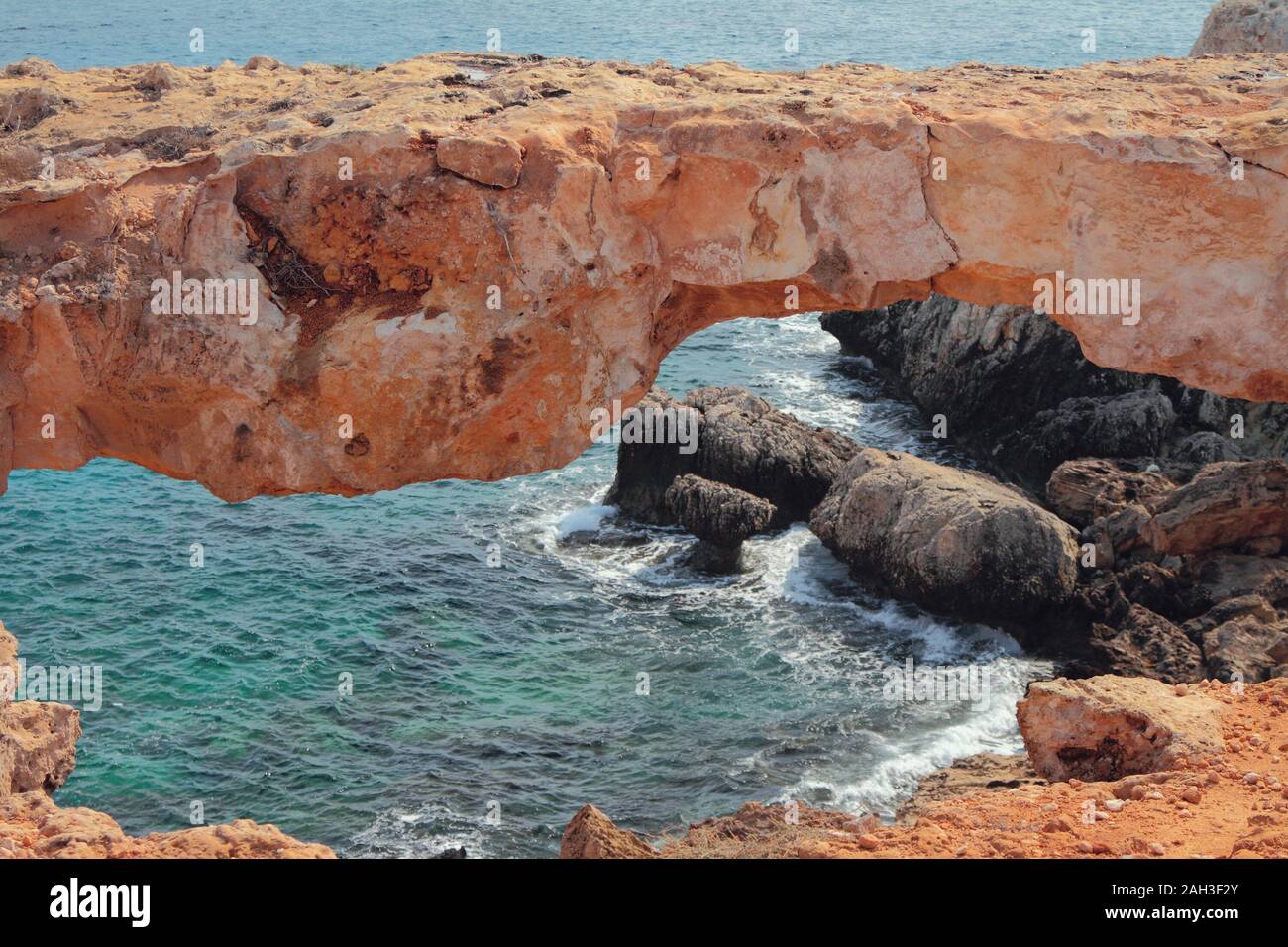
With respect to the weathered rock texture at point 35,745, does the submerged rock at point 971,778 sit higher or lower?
lower

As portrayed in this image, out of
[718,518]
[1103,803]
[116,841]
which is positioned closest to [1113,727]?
[1103,803]

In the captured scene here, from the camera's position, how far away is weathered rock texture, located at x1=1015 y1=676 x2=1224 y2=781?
538 inches

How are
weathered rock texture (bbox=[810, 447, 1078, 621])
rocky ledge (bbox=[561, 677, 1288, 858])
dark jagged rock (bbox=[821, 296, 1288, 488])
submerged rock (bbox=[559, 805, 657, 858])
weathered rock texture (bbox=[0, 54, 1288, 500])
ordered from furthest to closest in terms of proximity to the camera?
dark jagged rock (bbox=[821, 296, 1288, 488]), weathered rock texture (bbox=[810, 447, 1078, 621]), weathered rock texture (bbox=[0, 54, 1288, 500]), submerged rock (bbox=[559, 805, 657, 858]), rocky ledge (bbox=[561, 677, 1288, 858])

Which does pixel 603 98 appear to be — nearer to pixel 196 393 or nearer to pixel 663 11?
pixel 196 393

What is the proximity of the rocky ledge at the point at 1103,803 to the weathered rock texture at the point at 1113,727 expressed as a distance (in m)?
0.01

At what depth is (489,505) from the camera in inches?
1187

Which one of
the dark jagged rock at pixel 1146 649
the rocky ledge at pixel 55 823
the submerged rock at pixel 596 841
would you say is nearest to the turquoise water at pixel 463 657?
the dark jagged rock at pixel 1146 649

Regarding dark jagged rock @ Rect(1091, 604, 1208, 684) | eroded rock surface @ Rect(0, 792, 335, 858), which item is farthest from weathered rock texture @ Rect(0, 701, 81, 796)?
dark jagged rock @ Rect(1091, 604, 1208, 684)

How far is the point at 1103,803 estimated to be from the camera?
12.6m

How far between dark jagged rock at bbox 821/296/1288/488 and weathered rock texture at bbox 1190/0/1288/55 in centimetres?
698

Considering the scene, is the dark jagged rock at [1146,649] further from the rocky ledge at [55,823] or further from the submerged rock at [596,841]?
the rocky ledge at [55,823]

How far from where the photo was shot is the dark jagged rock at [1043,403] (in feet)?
90.2

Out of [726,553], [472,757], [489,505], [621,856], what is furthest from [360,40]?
[621,856]

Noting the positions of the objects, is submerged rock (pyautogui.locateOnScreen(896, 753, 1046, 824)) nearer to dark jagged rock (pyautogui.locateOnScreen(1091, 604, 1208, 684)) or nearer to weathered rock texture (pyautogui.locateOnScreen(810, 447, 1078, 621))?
dark jagged rock (pyautogui.locateOnScreen(1091, 604, 1208, 684))
